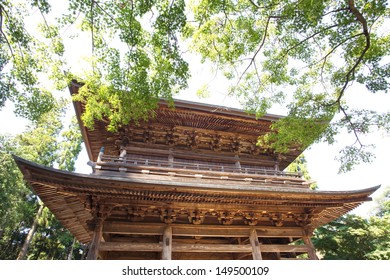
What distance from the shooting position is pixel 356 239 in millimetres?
13125

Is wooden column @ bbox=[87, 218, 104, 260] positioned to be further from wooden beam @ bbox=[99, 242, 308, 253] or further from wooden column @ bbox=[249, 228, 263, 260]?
wooden column @ bbox=[249, 228, 263, 260]

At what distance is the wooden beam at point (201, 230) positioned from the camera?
621 centimetres

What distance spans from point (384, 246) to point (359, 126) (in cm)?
980

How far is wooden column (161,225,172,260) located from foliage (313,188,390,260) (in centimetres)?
1137

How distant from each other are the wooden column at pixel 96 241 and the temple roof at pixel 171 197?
0.50 m

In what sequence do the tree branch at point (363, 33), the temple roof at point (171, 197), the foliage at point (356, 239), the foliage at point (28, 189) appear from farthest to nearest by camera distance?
the foliage at point (28, 189) → the foliage at point (356, 239) → the temple roof at point (171, 197) → the tree branch at point (363, 33)

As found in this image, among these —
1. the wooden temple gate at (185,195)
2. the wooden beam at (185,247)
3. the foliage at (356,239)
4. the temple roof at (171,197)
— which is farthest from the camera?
the foliage at (356,239)

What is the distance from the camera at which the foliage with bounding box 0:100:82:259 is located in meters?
17.4

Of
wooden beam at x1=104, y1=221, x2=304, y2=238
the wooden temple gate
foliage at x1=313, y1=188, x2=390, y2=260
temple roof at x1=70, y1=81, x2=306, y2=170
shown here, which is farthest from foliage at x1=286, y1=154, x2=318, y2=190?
wooden beam at x1=104, y1=221, x2=304, y2=238

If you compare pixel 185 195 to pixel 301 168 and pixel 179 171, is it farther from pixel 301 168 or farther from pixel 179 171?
pixel 301 168

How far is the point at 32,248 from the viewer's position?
2412cm

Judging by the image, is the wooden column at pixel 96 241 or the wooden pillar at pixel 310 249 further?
the wooden pillar at pixel 310 249

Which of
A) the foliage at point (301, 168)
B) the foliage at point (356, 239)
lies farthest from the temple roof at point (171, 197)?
the foliage at point (301, 168)

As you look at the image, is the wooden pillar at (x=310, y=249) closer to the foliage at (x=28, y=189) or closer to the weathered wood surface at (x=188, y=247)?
the weathered wood surface at (x=188, y=247)
